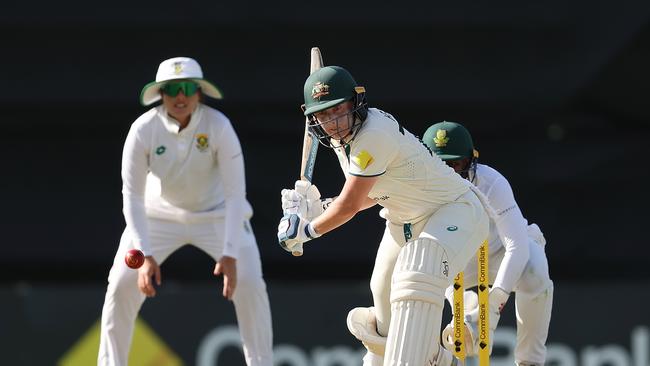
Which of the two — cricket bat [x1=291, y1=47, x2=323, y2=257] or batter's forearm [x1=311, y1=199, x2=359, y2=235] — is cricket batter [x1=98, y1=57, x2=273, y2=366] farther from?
batter's forearm [x1=311, y1=199, x2=359, y2=235]

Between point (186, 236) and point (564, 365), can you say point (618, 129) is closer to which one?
point (564, 365)

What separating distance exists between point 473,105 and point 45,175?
83.8 inches

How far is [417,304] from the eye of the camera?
4516mm

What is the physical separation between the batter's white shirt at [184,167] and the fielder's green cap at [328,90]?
96cm

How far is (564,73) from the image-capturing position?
696 centimetres

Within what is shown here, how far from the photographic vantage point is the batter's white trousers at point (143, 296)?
17.7 feet

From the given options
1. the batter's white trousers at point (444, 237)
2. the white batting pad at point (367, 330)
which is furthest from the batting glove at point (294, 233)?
the white batting pad at point (367, 330)

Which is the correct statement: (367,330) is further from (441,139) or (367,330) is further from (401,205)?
(441,139)

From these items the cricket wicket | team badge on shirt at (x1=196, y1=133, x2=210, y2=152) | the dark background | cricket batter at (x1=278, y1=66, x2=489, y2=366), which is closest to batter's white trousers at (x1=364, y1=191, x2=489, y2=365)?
cricket batter at (x1=278, y1=66, x2=489, y2=366)

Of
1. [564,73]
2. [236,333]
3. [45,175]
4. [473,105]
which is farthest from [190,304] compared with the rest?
[564,73]

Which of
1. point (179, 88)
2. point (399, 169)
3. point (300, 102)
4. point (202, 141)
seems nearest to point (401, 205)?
point (399, 169)

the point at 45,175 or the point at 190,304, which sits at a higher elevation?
the point at 45,175

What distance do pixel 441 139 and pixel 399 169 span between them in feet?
1.97

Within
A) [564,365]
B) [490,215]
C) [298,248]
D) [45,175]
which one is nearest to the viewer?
[298,248]
